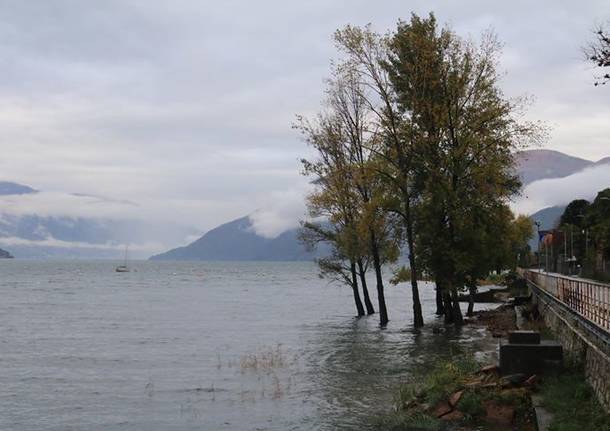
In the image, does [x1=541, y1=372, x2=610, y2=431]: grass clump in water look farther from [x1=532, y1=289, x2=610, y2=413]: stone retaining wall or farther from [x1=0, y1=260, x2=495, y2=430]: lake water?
[x1=0, y1=260, x2=495, y2=430]: lake water

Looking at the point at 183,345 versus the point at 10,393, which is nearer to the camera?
the point at 10,393

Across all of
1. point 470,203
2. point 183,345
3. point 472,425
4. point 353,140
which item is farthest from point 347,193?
point 472,425

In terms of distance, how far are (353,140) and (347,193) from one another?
337 centimetres

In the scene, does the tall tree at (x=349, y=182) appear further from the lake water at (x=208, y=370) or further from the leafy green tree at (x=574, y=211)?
the leafy green tree at (x=574, y=211)

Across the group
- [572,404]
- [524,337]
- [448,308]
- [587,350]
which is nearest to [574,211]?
[448,308]

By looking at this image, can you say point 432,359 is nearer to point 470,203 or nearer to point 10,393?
point 470,203

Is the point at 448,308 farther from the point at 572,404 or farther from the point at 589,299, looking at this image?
the point at 572,404

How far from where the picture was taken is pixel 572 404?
15266 millimetres

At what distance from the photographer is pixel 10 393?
2333cm

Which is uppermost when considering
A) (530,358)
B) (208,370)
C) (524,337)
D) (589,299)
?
(589,299)

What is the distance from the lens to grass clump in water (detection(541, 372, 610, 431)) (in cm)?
1339

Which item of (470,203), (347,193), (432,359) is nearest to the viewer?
(432,359)

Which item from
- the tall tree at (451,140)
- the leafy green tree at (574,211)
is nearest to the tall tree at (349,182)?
the tall tree at (451,140)

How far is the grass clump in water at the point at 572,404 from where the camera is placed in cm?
1339
